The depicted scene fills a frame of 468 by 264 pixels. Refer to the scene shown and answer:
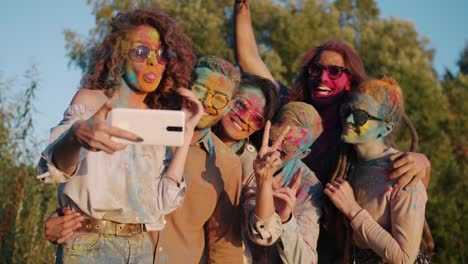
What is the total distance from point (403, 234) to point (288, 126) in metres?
1.01

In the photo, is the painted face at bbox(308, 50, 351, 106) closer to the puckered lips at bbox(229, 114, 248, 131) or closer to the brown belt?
the puckered lips at bbox(229, 114, 248, 131)

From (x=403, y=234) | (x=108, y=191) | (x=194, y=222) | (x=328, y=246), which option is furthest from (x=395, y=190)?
(x=108, y=191)

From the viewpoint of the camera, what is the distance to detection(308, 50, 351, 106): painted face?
5.11m

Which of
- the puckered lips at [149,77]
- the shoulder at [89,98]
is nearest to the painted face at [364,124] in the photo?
the puckered lips at [149,77]

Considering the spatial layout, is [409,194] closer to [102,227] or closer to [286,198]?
[286,198]

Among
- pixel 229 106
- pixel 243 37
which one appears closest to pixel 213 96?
pixel 229 106

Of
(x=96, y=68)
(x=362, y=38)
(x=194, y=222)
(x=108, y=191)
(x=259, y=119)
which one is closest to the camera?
(x=108, y=191)

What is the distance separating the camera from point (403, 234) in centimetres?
430

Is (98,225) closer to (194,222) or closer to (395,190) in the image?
(194,222)

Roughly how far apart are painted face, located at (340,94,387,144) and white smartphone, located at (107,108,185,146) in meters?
1.79

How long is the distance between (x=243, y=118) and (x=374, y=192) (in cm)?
102

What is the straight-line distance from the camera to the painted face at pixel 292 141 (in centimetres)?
450

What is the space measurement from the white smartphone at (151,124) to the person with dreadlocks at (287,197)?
873 mm

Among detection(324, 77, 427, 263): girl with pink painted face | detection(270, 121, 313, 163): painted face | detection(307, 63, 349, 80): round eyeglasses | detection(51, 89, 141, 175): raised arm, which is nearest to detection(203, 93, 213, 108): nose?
detection(270, 121, 313, 163): painted face
